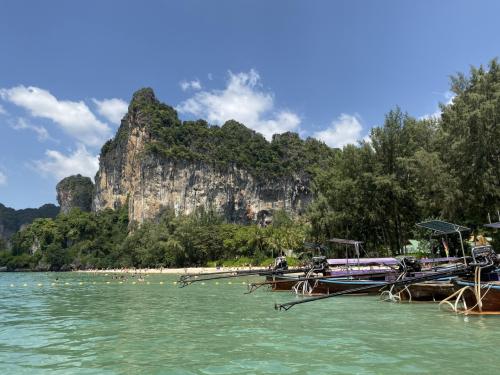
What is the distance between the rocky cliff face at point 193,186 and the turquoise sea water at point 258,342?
114 meters

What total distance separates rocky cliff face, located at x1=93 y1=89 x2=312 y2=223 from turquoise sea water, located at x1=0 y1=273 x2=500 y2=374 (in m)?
114

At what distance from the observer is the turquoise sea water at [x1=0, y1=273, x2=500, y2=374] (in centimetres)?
873

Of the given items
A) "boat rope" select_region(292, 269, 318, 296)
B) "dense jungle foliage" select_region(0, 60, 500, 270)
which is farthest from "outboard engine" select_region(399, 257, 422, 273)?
"dense jungle foliage" select_region(0, 60, 500, 270)

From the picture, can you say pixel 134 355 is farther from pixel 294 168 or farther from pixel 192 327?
pixel 294 168

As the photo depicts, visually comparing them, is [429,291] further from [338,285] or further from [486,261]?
[486,261]

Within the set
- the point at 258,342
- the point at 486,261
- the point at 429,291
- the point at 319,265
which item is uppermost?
the point at 319,265

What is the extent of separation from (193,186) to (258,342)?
128 meters

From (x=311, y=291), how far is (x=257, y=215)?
120 m

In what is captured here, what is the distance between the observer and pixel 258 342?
36.5 ft

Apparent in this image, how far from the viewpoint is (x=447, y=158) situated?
31125 millimetres

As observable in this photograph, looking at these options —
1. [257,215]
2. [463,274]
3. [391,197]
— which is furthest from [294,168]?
[463,274]

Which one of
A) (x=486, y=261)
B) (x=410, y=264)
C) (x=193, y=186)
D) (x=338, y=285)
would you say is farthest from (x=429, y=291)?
(x=193, y=186)

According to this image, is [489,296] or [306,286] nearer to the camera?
[489,296]

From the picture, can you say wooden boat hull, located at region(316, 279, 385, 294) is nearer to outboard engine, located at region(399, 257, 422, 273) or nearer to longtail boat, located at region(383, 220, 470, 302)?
longtail boat, located at region(383, 220, 470, 302)
